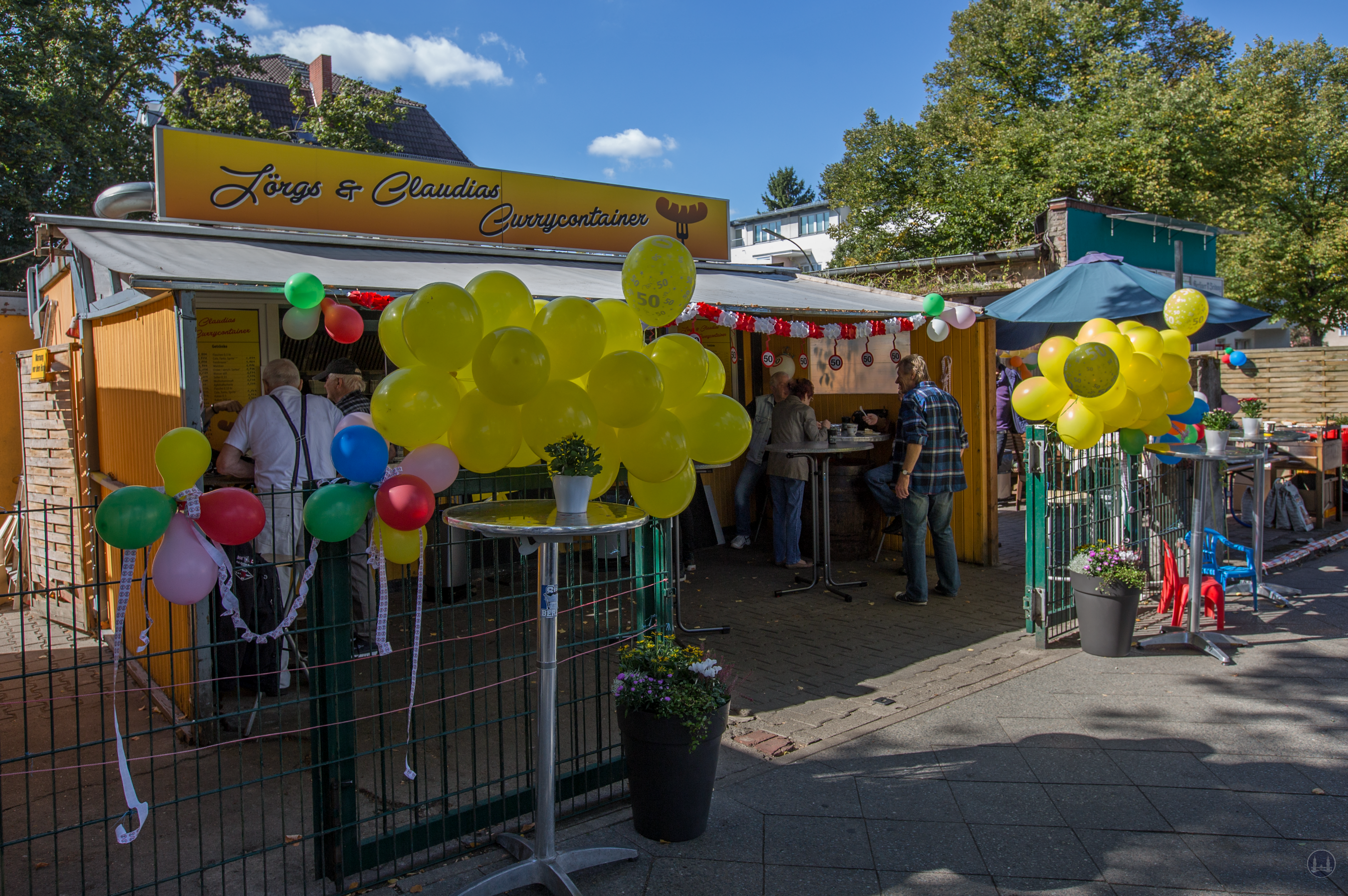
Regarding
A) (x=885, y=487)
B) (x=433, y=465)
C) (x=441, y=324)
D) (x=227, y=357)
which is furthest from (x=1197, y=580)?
(x=227, y=357)

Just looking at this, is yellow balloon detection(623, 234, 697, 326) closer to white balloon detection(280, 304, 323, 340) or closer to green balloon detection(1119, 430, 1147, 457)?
white balloon detection(280, 304, 323, 340)

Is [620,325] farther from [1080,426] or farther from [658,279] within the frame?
[1080,426]

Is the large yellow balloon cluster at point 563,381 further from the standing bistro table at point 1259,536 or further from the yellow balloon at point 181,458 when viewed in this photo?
the standing bistro table at point 1259,536

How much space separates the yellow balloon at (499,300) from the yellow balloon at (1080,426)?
3.71 m

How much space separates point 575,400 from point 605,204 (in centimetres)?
666

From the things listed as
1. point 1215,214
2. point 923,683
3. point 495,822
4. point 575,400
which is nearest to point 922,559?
point 923,683

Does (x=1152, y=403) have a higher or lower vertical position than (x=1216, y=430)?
higher

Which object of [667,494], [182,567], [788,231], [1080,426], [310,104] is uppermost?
[788,231]

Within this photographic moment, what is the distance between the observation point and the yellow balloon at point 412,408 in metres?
2.75

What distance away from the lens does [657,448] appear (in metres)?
2.91

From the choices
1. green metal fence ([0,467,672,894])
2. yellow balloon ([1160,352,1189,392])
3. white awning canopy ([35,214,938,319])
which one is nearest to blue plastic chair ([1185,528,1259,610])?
yellow balloon ([1160,352,1189,392])

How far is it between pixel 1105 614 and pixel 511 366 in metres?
4.57

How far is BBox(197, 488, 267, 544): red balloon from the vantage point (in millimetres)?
2602

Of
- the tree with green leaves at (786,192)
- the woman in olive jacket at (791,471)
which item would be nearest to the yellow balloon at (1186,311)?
the woman in olive jacket at (791,471)
